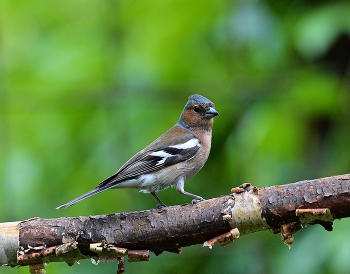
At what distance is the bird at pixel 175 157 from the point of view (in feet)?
15.2

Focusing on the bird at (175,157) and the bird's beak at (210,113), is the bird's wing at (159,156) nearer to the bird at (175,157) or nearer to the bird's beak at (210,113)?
the bird at (175,157)

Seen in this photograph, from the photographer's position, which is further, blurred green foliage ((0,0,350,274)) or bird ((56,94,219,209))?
blurred green foliage ((0,0,350,274))

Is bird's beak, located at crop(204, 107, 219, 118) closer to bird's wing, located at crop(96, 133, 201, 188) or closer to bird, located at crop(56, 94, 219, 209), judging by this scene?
bird, located at crop(56, 94, 219, 209)

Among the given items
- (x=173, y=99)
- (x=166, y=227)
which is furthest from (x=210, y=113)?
(x=166, y=227)

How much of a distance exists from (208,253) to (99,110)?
75.6 inches

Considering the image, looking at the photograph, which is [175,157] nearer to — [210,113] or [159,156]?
[159,156]

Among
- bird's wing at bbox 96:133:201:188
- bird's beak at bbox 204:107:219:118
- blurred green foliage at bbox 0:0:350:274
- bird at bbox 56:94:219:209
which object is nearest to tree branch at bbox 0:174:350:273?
bird at bbox 56:94:219:209

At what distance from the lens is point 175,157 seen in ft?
16.2

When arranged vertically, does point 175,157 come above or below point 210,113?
below

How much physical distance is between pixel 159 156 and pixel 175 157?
0.46ft

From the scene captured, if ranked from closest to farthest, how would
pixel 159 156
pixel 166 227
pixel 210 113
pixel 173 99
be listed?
pixel 166 227, pixel 159 156, pixel 210 113, pixel 173 99

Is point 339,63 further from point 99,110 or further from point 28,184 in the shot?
point 28,184

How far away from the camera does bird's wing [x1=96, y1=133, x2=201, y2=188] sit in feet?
15.1

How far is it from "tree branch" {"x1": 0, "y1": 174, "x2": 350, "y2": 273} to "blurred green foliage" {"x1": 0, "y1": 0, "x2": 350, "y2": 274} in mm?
1705
